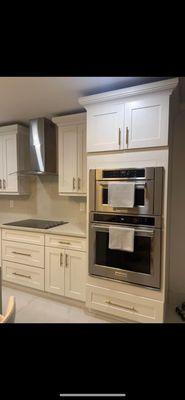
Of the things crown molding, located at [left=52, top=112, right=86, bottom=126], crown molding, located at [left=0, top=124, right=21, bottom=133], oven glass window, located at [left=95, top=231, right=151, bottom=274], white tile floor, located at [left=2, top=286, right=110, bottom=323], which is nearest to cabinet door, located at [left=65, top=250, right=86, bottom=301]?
white tile floor, located at [left=2, top=286, right=110, bottom=323]

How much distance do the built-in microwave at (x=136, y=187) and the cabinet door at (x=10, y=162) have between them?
5.03 feet

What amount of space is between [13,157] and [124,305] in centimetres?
239

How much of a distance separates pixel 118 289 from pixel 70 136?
1.77m

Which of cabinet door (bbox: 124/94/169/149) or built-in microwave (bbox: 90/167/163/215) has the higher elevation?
cabinet door (bbox: 124/94/169/149)

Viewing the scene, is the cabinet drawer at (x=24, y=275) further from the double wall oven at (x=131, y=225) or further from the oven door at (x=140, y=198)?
the oven door at (x=140, y=198)

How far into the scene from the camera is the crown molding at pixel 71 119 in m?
2.45

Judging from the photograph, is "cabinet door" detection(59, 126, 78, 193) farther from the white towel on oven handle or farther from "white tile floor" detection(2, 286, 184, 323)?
"white tile floor" detection(2, 286, 184, 323)

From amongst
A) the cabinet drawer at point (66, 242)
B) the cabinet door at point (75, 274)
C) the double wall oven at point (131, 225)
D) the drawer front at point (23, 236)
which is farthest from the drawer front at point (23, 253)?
the double wall oven at point (131, 225)

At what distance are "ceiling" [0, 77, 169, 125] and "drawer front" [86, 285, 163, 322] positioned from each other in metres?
1.89

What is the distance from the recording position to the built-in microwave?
1731mm
